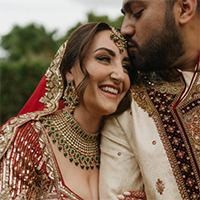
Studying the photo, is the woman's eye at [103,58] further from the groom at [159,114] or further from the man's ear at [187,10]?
the man's ear at [187,10]

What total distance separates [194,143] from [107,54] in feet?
2.77

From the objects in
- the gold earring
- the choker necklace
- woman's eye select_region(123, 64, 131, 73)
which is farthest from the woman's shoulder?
woman's eye select_region(123, 64, 131, 73)

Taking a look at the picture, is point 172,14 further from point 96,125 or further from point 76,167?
point 76,167

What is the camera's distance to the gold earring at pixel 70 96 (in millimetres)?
2529

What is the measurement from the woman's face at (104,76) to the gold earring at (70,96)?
70mm

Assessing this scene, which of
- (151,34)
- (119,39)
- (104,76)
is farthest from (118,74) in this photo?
(151,34)

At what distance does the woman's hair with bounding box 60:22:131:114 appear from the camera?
7.91 ft

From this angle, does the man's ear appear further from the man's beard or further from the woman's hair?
the woman's hair

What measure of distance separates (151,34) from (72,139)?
946mm

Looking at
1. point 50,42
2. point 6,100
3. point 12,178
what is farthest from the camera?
point 50,42

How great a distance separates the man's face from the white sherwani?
0.57 ft

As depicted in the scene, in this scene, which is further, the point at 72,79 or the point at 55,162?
the point at 72,79

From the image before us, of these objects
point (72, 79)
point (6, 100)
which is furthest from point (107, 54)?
point (6, 100)

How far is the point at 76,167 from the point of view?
2449mm
